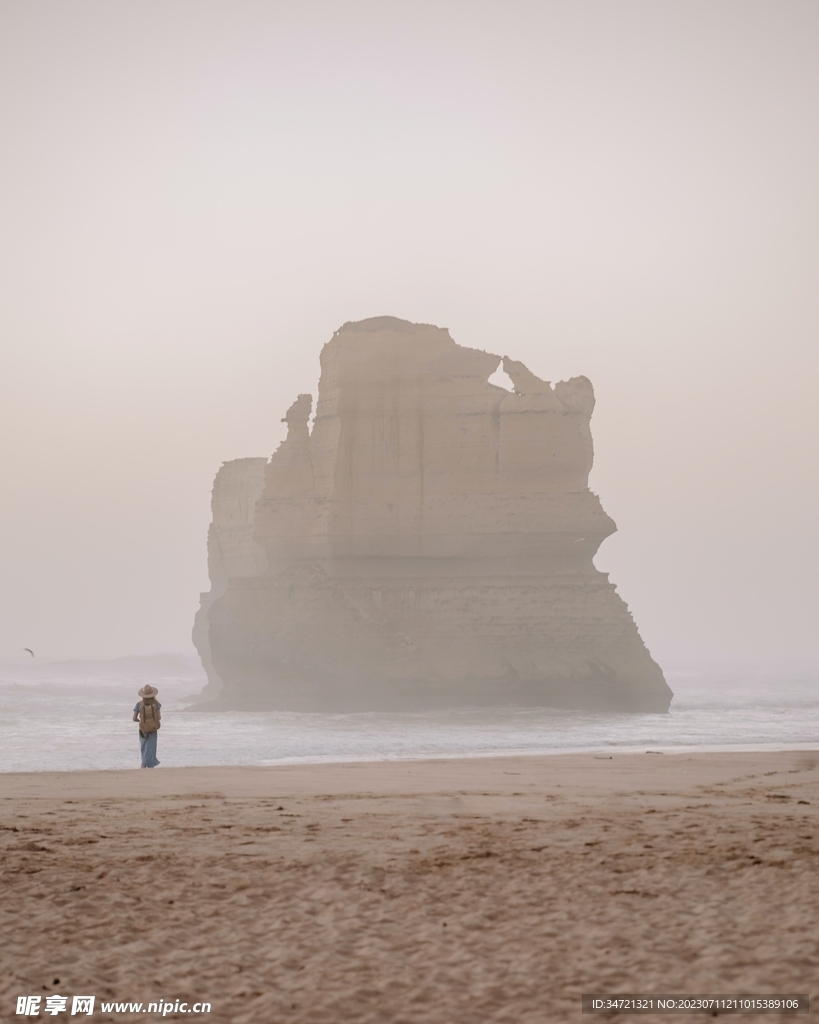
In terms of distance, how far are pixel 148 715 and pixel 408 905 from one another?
1038cm

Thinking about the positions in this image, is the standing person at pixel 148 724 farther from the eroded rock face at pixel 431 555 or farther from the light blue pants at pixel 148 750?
the eroded rock face at pixel 431 555

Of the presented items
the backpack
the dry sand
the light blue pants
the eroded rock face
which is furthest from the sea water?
the dry sand

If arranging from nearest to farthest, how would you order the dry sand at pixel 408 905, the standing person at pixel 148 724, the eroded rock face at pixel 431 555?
the dry sand at pixel 408 905 → the standing person at pixel 148 724 → the eroded rock face at pixel 431 555

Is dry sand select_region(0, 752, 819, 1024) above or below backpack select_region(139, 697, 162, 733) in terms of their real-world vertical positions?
below

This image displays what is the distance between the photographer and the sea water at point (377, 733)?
19188 millimetres

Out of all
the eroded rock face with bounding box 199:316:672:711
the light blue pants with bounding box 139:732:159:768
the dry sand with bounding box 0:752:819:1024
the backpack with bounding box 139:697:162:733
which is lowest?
the light blue pants with bounding box 139:732:159:768

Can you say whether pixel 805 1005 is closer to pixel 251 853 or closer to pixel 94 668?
pixel 251 853

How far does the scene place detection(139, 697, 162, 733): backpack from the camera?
14.6 m

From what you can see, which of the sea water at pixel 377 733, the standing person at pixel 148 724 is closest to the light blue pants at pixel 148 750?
the standing person at pixel 148 724

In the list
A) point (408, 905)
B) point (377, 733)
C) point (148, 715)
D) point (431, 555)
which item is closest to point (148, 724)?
point (148, 715)

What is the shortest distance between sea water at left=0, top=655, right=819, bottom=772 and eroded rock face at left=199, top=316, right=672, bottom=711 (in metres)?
1.85

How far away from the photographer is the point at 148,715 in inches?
575

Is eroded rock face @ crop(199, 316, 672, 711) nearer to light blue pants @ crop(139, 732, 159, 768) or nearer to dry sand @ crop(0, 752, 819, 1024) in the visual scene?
light blue pants @ crop(139, 732, 159, 768)

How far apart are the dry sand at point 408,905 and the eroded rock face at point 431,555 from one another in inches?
1064
